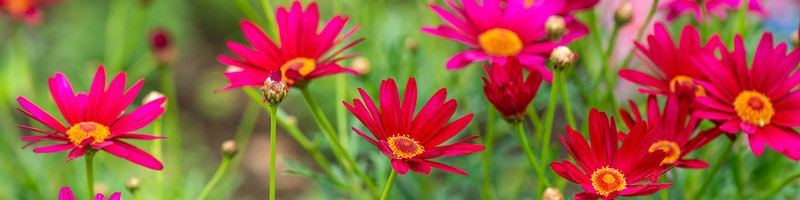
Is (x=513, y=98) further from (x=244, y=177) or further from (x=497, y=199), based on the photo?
(x=244, y=177)

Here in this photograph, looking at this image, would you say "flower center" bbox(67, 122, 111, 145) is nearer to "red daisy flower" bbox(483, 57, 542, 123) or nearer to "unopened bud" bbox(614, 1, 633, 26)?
"red daisy flower" bbox(483, 57, 542, 123)

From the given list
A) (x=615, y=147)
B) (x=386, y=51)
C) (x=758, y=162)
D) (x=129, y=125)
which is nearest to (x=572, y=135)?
(x=615, y=147)

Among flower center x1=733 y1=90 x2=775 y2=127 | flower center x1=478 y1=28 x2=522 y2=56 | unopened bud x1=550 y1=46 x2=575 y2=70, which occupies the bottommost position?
flower center x1=733 y1=90 x2=775 y2=127

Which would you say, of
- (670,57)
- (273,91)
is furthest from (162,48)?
(670,57)

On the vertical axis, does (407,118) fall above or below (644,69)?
below

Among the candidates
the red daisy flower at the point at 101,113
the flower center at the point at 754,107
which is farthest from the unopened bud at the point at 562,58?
the red daisy flower at the point at 101,113

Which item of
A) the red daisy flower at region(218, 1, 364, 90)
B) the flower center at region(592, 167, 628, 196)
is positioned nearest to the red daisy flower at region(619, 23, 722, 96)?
the flower center at region(592, 167, 628, 196)

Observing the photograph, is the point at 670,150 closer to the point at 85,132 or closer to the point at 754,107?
the point at 754,107
